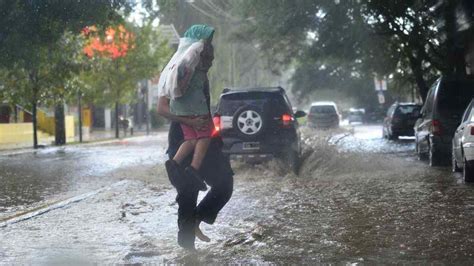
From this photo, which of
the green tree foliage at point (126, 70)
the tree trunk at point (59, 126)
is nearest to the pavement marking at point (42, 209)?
the tree trunk at point (59, 126)

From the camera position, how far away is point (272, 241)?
670 centimetres

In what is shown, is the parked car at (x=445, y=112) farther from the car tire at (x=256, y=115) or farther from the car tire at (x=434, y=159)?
the car tire at (x=256, y=115)

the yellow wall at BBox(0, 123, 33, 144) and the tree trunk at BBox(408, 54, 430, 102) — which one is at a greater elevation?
the tree trunk at BBox(408, 54, 430, 102)

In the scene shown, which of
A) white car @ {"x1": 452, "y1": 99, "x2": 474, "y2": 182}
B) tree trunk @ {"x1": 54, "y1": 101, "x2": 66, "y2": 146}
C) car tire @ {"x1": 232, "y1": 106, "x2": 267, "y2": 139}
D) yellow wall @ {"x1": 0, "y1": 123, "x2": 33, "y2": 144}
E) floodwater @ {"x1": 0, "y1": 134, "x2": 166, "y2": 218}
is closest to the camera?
floodwater @ {"x1": 0, "y1": 134, "x2": 166, "y2": 218}

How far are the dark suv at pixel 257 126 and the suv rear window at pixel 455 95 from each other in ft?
11.4

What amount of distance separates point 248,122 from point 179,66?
6964 millimetres

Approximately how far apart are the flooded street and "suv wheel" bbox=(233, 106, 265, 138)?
33.6 inches

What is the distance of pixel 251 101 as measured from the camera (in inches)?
522

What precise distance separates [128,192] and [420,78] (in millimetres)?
16124

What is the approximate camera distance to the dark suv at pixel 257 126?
42.3 ft

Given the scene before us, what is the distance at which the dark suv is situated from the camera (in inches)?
507

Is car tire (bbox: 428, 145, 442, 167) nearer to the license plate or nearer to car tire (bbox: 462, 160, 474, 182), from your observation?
car tire (bbox: 462, 160, 474, 182)

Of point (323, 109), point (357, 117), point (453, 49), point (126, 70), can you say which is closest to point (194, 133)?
point (453, 49)

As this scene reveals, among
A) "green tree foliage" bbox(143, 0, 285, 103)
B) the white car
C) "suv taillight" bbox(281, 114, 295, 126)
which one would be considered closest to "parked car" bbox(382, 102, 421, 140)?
"green tree foliage" bbox(143, 0, 285, 103)
